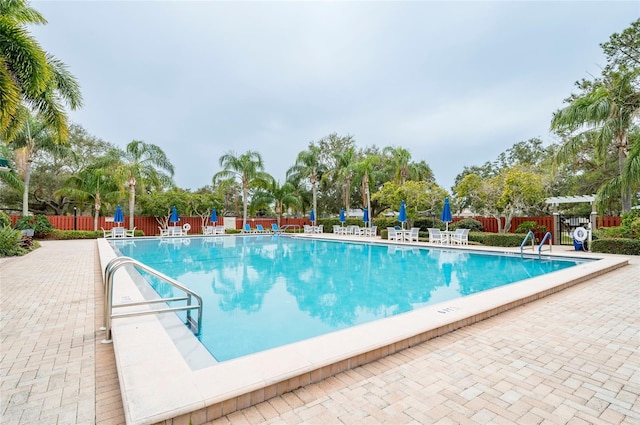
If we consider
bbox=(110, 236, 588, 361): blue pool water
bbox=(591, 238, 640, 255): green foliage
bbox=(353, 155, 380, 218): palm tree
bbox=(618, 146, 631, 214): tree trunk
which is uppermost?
bbox=(353, 155, 380, 218): palm tree

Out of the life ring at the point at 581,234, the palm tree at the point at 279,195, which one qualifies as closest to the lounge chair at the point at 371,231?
the palm tree at the point at 279,195

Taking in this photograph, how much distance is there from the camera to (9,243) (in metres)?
10.5

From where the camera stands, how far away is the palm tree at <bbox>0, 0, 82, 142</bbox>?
7523mm

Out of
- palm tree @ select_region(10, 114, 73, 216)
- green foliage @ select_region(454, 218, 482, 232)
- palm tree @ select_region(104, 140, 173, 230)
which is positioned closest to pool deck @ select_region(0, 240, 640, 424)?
green foliage @ select_region(454, 218, 482, 232)

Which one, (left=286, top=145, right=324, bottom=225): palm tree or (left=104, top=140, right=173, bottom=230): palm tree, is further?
(left=286, top=145, right=324, bottom=225): palm tree

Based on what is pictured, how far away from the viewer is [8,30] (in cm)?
752

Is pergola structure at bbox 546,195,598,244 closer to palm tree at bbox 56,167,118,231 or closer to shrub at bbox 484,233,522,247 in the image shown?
shrub at bbox 484,233,522,247

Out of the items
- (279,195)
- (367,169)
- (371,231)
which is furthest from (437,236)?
(279,195)

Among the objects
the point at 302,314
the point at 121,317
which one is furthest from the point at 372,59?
the point at 121,317

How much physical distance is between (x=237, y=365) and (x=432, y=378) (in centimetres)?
165

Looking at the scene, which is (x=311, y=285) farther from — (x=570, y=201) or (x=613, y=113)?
(x=613, y=113)

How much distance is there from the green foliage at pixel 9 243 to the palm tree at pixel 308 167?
18204 millimetres

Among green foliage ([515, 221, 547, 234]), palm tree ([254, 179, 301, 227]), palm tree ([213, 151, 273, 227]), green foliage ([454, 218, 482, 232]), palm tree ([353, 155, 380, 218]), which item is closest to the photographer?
green foliage ([515, 221, 547, 234])

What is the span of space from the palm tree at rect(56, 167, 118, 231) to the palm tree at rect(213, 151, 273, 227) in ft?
22.5
